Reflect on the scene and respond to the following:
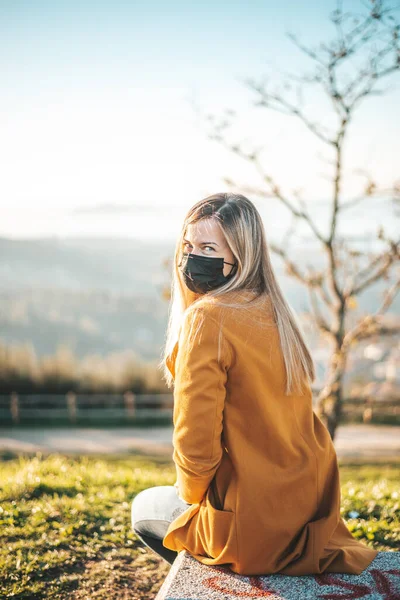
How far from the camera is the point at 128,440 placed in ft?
43.3

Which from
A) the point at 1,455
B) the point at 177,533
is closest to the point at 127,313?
the point at 1,455

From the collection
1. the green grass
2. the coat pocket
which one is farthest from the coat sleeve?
the green grass

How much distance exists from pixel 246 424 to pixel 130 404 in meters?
14.1

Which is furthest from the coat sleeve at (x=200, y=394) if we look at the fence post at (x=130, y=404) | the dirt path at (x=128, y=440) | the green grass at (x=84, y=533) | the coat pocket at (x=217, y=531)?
the fence post at (x=130, y=404)

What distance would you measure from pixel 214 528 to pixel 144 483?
112 inches

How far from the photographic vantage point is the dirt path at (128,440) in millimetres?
12055

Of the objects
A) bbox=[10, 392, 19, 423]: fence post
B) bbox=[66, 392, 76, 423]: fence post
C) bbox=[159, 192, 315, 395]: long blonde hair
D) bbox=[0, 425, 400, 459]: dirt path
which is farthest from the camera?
bbox=[66, 392, 76, 423]: fence post

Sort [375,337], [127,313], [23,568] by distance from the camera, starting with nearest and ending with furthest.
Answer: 1. [23,568]
2. [375,337]
3. [127,313]

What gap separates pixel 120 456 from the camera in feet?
36.2

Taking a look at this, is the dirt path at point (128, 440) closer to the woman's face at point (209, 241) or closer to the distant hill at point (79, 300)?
the distant hill at point (79, 300)

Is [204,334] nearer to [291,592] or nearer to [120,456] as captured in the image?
[291,592]

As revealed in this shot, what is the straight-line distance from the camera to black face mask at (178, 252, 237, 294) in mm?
2402

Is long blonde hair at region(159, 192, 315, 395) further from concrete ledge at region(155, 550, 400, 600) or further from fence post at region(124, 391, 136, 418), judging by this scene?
fence post at region(124, 391, 136, 418)

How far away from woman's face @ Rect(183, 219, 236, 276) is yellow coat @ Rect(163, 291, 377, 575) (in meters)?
0.21
